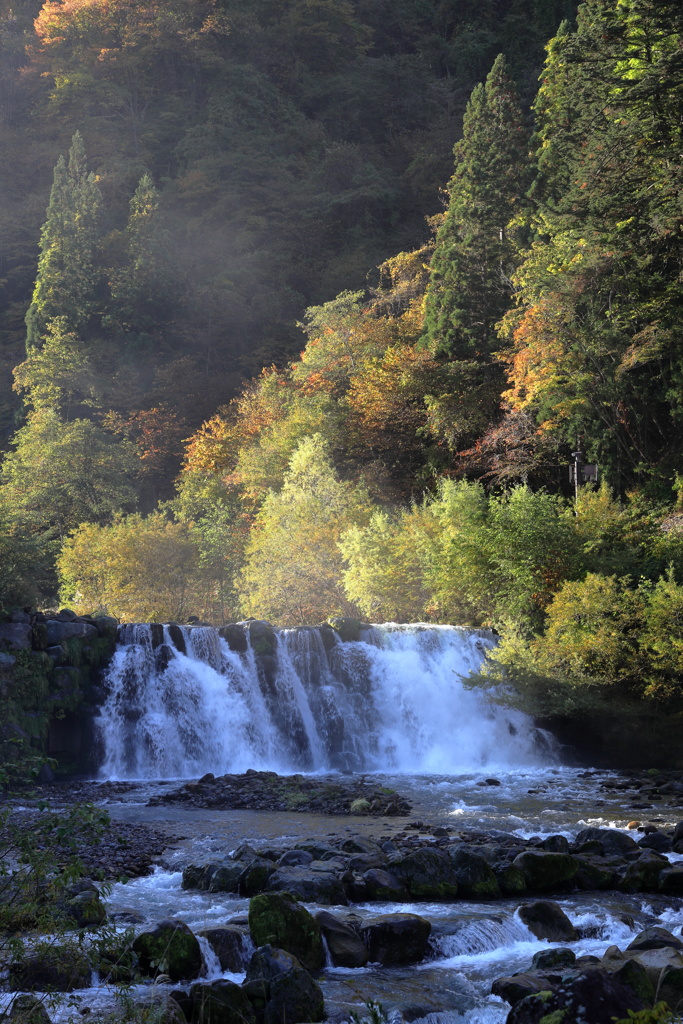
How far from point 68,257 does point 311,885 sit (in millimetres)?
45479

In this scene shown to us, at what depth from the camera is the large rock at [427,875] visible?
35.6 feet

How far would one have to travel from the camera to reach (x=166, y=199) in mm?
54500

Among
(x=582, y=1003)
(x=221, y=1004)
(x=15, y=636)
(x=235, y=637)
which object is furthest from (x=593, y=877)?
(x=15, y=636)

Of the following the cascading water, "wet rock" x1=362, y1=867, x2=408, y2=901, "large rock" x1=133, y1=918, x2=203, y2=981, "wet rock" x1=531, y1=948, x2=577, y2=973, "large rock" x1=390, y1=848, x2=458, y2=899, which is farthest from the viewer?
the cascading water

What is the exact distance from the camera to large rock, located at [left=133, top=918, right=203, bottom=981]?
801 centimetres

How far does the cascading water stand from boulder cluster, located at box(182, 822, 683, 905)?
10.4 meters

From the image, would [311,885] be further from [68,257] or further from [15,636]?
[68,257]

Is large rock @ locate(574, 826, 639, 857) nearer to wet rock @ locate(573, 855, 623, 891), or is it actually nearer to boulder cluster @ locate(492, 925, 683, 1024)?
wet rock @ locate(573, 855, 623, 891)

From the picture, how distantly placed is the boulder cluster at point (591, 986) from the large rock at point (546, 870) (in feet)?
9.26

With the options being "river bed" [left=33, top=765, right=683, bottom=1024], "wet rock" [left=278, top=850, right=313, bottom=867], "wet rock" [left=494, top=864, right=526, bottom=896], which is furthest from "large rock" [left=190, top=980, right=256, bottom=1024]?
"wet rock" [left=494, top=864, right=526, bottom=896]

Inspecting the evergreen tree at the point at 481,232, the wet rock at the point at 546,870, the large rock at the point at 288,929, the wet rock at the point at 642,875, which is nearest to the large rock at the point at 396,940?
the large rock at the point at 288,929

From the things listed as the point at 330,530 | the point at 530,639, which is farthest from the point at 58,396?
the point at 530,639

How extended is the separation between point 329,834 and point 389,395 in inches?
971

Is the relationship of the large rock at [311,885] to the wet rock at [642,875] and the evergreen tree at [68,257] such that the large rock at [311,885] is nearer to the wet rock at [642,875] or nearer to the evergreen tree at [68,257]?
the wet rock at [642,875]
